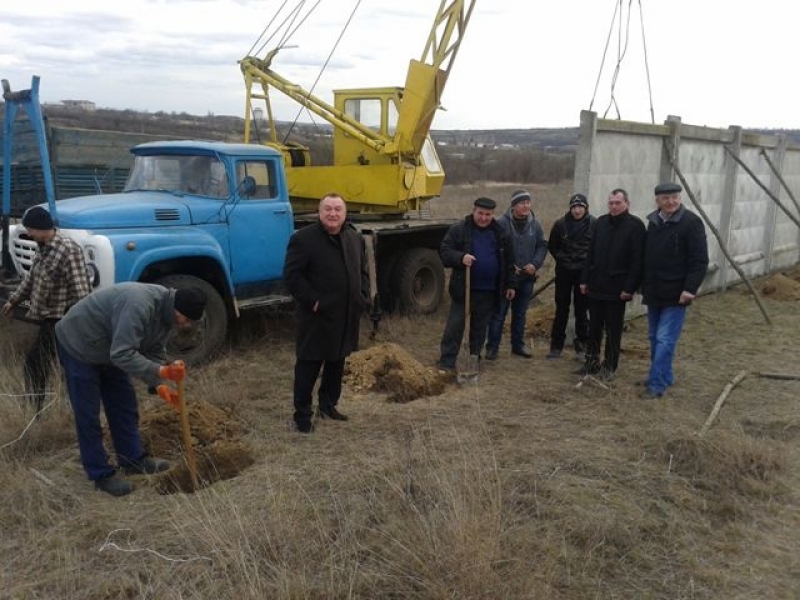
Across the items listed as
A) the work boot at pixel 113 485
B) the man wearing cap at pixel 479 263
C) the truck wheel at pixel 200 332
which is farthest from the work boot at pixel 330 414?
the truck wheel at pixel 200 332

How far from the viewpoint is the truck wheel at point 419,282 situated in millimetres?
9219

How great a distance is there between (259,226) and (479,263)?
2376 mm

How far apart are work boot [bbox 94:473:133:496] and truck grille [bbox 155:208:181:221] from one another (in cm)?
306

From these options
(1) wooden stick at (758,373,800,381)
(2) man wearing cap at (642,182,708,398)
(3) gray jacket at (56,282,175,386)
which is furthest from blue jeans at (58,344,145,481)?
(1) wooden stick at (758,373,800,381)

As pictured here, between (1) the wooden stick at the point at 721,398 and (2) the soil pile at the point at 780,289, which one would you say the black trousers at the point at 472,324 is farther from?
(2) the soil pile at the point at 780,289

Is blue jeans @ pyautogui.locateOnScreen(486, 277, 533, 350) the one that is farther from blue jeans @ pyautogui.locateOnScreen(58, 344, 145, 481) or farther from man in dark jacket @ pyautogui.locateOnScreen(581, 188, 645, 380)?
blue jeans @ pyautogui.locateOnScreen(58, 344, 145, 481)

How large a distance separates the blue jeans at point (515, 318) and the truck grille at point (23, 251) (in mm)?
4167

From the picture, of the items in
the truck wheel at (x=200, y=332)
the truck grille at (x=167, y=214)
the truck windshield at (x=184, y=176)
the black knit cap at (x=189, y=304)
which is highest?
the truck windshield at (x=184, y=176)

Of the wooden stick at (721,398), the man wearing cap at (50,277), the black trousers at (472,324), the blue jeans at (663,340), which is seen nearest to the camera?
the man wearing cap at (50,277)

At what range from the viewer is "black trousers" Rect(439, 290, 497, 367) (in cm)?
670

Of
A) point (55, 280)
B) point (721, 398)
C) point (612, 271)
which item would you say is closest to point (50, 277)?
point (55, 280)

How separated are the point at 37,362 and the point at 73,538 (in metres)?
2.28

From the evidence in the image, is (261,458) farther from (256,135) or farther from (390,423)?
(256,135)

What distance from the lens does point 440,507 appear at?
3721 millimetres
